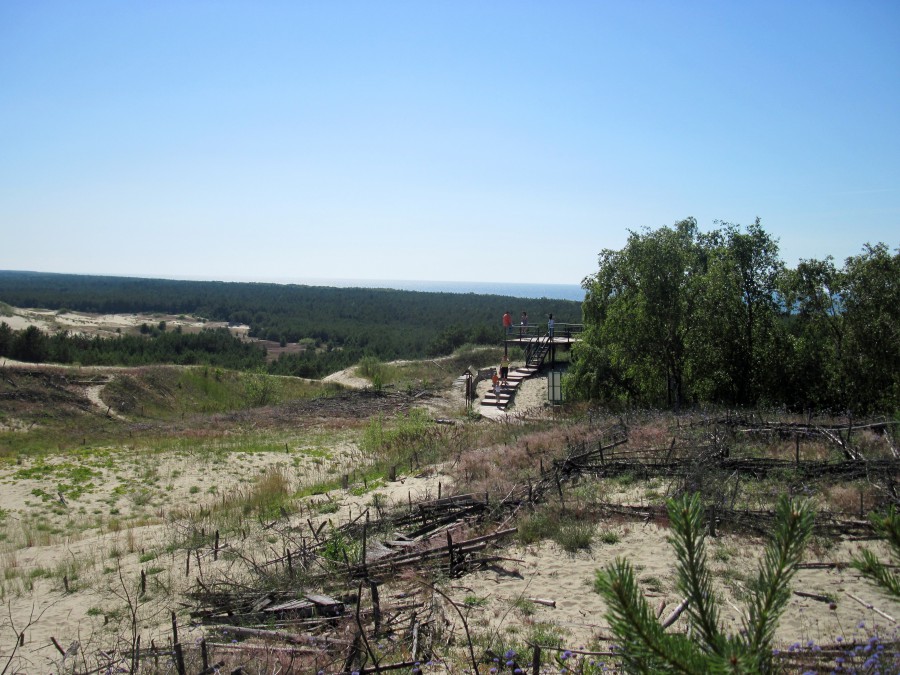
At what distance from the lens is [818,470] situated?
895 centimetres

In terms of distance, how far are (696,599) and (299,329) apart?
88.8 meters

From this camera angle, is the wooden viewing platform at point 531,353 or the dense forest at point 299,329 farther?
the dense forest at point 299,329

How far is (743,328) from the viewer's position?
66.7ft

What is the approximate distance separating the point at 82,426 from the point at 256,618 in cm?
2691

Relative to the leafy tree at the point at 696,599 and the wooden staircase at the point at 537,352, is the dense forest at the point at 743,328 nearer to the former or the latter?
the wooden staircase at the point at 537,352

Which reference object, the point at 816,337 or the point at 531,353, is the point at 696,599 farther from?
the point at 531,353

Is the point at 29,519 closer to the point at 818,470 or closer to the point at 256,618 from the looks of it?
the point at 256,618

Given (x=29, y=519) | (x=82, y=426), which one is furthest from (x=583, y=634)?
(x=82, y=426)

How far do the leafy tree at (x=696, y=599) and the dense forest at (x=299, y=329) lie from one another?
48578 millimetres

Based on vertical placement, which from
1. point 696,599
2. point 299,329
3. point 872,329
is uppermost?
point 872,329

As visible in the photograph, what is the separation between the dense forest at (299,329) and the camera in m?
50.0

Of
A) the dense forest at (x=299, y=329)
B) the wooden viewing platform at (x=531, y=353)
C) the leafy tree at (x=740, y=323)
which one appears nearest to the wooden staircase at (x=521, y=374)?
the wooden viewing platform at (x=531, y=353)

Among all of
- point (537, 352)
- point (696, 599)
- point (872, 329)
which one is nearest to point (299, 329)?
point (537, 352)

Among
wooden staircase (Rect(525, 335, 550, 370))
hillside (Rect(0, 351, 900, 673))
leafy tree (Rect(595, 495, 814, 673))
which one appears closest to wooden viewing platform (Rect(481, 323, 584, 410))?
wooden staircase (Rect(525, 335, 550, 370))
